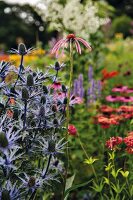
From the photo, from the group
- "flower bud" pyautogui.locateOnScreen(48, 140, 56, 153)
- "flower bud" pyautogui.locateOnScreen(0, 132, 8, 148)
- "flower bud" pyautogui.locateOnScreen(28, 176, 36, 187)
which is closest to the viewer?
"flower bud" pyautogui.locateOnScreen(0, 132, 8, 148)

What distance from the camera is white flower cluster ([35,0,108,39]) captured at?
5715 millimetres

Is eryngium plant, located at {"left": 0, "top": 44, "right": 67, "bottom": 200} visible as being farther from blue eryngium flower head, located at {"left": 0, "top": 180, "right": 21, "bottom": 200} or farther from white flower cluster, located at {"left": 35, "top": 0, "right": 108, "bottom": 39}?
white flower cluster, located at {"left": 35, "top": 0, "right": 108, "bottom": 39}

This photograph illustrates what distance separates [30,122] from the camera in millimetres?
2410

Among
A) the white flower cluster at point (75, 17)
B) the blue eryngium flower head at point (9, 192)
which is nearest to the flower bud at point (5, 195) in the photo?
the blue eryngium flower head at point (9, 192)

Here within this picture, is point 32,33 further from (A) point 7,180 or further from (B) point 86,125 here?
(A) point 7,180

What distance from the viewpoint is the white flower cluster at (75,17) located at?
5.71m

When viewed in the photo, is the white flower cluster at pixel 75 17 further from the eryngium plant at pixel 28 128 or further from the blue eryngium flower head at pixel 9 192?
the blue eryngium flower head at pixel 9 192

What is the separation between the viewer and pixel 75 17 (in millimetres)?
5824

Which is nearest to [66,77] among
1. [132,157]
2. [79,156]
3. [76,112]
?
[76,112]

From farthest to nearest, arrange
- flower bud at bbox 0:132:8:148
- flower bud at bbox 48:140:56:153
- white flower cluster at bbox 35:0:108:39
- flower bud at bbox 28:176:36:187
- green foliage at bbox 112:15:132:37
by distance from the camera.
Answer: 1. green foliage at bbox 112:15:132:37
2. white flower cluster at bbox 35:0:108:39
3. flower bud at bbox 48:140:56:153
4. flower bud at bbox 28:176:36:187
5. flower bud at bbox 0:132:8:148

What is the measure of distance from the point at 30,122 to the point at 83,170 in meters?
1.40

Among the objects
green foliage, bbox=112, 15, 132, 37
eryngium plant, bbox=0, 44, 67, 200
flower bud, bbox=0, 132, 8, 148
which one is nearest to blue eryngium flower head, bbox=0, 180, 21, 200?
eryngium plant, bbox=0, 44, 67, 200

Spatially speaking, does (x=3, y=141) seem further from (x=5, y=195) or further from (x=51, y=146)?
(x=51, y=146)

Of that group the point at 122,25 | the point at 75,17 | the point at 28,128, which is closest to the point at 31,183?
the point at 28,128
